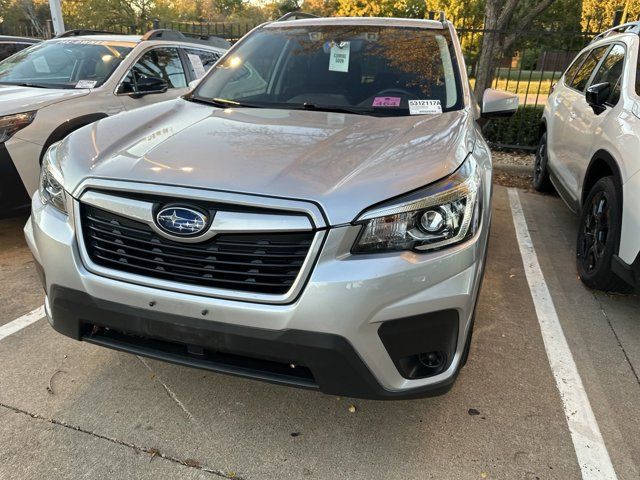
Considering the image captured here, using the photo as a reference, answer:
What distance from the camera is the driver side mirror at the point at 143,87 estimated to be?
15.8 ft

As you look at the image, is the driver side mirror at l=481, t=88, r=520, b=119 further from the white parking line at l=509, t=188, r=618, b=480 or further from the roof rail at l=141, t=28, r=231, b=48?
the roof rail at l=141, t=28, r=231, b=48

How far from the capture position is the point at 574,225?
5.32 m

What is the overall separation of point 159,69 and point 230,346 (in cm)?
431

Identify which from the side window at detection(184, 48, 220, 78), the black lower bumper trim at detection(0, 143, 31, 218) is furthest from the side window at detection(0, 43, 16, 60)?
Result: the black lower bumper trim at detection(0, 143, 31, 218)

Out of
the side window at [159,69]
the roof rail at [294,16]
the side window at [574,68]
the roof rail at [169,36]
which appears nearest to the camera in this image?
the roof rail at [294,16]

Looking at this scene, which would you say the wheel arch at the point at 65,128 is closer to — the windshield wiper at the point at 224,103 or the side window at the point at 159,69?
the side window at the point at 159,69

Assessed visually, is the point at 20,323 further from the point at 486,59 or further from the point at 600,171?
the point at 486,59

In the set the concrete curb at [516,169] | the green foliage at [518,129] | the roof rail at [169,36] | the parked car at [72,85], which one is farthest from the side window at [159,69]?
the green foliage at [518,129]

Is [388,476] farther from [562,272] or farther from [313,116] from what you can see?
[562,272]

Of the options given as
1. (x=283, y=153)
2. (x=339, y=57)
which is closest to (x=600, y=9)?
(x=339, y=57)

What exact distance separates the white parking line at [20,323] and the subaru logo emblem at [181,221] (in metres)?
1.78

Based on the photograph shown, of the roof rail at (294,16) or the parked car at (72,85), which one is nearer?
the parked car at (72,85)

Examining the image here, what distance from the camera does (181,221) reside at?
6.15 feet

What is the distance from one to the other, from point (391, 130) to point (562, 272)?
2.45 meters
